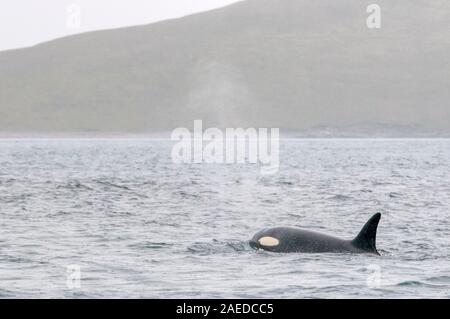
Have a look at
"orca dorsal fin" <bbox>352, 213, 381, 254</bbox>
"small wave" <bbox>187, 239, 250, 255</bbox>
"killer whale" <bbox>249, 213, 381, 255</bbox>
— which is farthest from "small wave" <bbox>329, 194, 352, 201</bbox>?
"orca dorsal fin" <bbox>352, 213, 381, 254</bbox>

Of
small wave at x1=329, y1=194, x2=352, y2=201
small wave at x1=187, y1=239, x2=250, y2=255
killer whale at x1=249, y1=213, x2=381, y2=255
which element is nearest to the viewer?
killer whale at x1=249, y1=213, x2=381, y2=255

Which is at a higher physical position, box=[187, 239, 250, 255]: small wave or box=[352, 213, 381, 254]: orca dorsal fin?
box=[352, 213, 381, 254]: orca dorsal fin

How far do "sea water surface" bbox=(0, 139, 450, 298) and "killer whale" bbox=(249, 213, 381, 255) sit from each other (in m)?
0.32

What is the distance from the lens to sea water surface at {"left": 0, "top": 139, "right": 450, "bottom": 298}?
16.5m

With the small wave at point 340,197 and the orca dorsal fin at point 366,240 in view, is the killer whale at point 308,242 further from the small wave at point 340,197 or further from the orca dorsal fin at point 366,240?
the small wave at point 340,197

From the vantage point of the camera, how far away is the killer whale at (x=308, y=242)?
65.4ft

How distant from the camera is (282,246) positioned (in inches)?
797

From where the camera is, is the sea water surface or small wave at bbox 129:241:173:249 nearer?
the sea water surface

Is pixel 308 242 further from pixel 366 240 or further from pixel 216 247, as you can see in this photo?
pixel 216 247

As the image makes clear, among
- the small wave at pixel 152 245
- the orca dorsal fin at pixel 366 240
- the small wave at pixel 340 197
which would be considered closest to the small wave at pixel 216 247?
the small wave at pixel 152 245

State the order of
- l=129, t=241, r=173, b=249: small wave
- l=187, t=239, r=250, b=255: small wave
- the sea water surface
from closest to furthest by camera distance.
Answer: the sea water surface, l=187, t=239, r=250, b=255: small wave, l=129, t=241, r=173, b=249: small wave

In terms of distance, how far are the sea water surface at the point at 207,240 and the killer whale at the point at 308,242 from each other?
320mm

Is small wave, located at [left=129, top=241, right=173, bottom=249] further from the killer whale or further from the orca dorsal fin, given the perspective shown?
the orca dorsal fin
